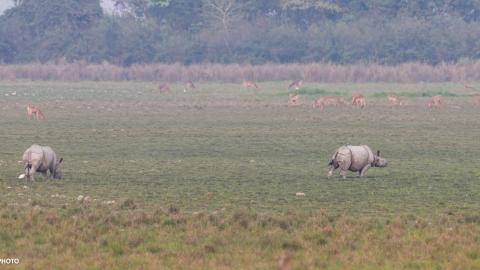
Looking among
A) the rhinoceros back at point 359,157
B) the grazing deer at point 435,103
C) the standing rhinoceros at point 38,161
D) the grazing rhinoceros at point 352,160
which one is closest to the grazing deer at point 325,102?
the grazing deer at point 435,103

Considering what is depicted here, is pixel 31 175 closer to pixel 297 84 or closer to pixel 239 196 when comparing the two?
pixel 239 196

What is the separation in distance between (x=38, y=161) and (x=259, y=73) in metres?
52.1

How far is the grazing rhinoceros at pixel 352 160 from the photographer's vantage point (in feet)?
67.4

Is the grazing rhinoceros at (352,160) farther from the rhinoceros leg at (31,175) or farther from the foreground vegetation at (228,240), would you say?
the rhinoceros leg at (31,175)

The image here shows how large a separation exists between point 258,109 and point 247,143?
54.3ft

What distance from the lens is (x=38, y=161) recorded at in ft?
64.5

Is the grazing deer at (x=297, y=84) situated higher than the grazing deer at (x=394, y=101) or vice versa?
the grazing deer at (x=394, y=101)

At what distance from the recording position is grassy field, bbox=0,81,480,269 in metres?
13.1

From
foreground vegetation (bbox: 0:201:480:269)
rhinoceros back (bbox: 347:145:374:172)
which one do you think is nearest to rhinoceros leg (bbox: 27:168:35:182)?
foreground vegetation (bbox: 0:201:480:269)

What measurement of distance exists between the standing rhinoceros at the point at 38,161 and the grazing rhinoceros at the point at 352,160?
4841 millimetres

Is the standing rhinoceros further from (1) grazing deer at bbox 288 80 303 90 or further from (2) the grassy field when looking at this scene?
(1) grazing deer at bbox 288 80 303 90

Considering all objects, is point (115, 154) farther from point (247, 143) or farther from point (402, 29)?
point (402, 29)

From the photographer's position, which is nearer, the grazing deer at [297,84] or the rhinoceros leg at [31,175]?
the rhinoceros leg at [31,175]

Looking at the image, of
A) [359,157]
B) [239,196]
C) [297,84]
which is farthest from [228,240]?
[297,84]
